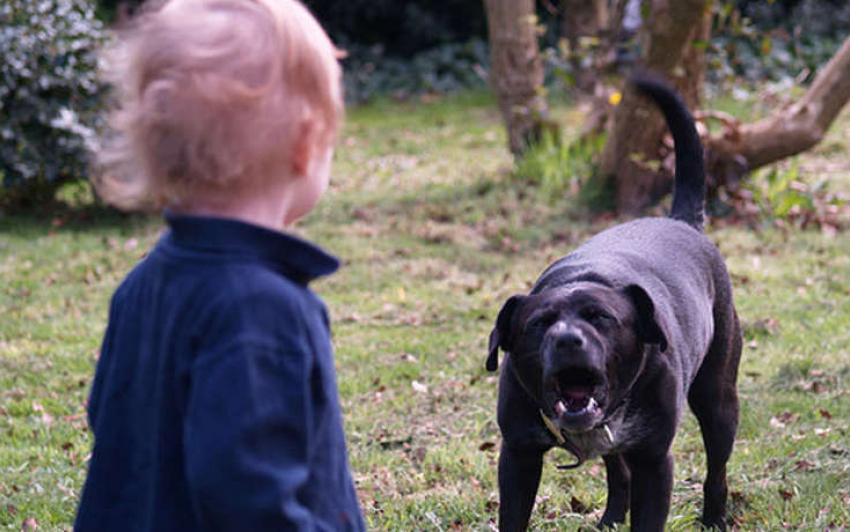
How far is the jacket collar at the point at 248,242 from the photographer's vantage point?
153 cm

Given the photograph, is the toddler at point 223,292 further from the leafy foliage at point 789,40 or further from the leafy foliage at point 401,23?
the leafy foliage at point 401,23

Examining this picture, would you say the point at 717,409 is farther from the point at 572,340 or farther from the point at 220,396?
the point at 220,396

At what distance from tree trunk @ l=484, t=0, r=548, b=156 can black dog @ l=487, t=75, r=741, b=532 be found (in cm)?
630

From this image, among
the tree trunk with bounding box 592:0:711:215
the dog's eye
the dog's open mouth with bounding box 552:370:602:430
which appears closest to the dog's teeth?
the dog's open mouth with bounding box 552:370:602:430

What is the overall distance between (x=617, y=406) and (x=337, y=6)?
52.4 feet

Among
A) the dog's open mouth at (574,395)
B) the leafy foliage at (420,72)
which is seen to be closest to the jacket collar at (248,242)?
the dog's open mouth at (574,395)

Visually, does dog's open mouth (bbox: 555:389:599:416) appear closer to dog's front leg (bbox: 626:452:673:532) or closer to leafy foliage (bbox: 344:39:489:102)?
dog's front leg (bbox: 626:452:673:532)

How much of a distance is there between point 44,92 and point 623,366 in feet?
24.3

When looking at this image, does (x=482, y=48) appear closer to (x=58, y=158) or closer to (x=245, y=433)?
(x=58, y=158)

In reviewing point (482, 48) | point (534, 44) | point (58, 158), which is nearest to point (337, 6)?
point (482, 48)

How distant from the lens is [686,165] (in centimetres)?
388

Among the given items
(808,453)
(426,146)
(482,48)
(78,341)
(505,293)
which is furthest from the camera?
(482,48)

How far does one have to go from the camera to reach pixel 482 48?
667 inches

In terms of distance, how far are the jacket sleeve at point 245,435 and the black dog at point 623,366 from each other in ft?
4.34
